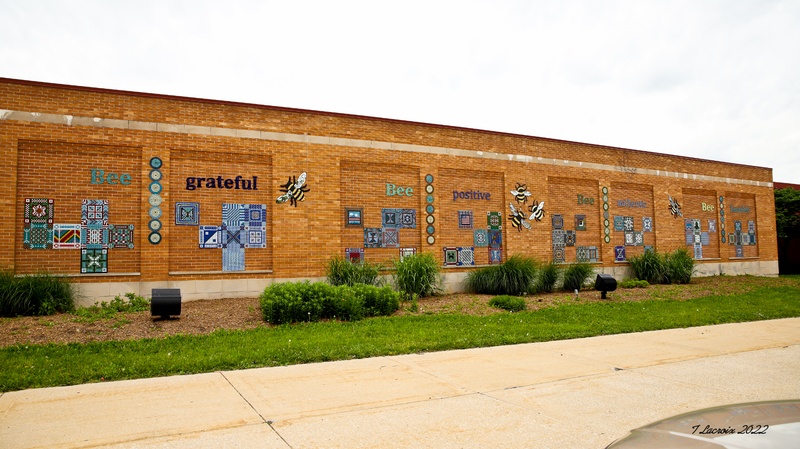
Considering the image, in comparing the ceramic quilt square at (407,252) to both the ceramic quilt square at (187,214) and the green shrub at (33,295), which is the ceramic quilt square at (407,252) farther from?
the green shrub at (33,295)

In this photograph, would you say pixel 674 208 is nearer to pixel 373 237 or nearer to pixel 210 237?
pixel 373 237

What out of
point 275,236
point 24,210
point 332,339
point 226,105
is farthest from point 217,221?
point 332,339

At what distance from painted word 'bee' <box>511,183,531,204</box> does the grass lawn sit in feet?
19.5

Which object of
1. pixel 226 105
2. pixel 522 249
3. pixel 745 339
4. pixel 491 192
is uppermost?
pixel 226 105

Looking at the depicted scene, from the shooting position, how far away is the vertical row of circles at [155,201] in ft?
48.3

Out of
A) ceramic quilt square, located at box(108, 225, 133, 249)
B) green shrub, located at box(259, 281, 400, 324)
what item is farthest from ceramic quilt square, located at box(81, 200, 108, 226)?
green shrub, located at box(259, 281, 400, 324)

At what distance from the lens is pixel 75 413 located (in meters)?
5.88

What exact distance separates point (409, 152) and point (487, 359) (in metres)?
10.6

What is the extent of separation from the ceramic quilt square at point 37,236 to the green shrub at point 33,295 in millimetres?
835

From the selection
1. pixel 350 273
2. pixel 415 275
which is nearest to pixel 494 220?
pixel 415 275

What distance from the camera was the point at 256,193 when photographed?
52.7 feet

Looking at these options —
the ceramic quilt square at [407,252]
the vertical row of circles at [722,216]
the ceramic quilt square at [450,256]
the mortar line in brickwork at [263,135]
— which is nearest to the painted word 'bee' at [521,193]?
the mortar line in brickwork at [263,135]

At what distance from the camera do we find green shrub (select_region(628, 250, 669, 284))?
2233cm

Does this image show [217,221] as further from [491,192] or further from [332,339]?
[491,192]
